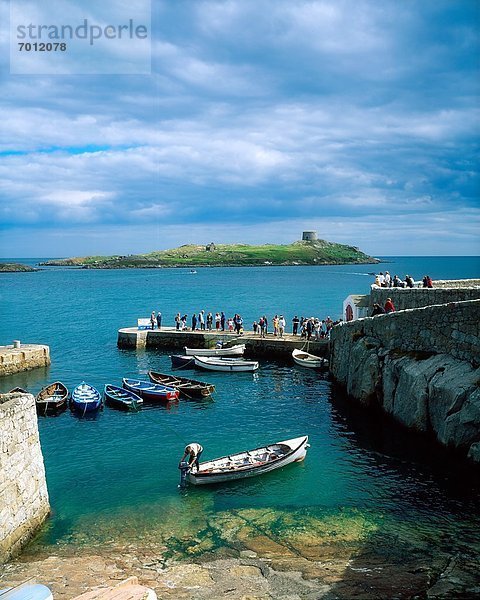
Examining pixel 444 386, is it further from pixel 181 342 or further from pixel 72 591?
pixel 181 342

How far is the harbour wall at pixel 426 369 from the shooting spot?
63.7ft

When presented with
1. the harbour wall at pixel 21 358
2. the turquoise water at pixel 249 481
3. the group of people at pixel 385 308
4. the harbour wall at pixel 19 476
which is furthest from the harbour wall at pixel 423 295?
the harbour wall at pixel 21 358

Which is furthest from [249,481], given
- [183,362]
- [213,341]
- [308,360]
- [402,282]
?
[213,341]

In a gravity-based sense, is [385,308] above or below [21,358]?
above

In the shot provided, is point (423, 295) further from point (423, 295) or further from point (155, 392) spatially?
point (155, 392)

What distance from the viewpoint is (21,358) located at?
127 feet

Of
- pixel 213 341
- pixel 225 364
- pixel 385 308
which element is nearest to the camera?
pixel 385 308

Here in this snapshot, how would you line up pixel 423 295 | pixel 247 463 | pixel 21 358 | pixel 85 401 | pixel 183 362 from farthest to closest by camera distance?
pixel 183 362, pixel 21 358, pixel 85 401, pixel 423 295, pixel 247 463

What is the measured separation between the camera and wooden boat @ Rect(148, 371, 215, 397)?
1225 inches

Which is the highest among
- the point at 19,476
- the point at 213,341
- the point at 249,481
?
the point at 19,476

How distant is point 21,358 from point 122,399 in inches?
510

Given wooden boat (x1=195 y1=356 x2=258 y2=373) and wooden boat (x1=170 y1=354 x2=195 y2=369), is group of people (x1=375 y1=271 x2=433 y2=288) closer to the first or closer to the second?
wooden boat (x1=195 y1=356 x2=258 y2=373)

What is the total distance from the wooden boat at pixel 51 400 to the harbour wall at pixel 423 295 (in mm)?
17999

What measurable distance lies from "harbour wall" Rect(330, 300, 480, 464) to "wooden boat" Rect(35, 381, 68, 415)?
48.9 ft
